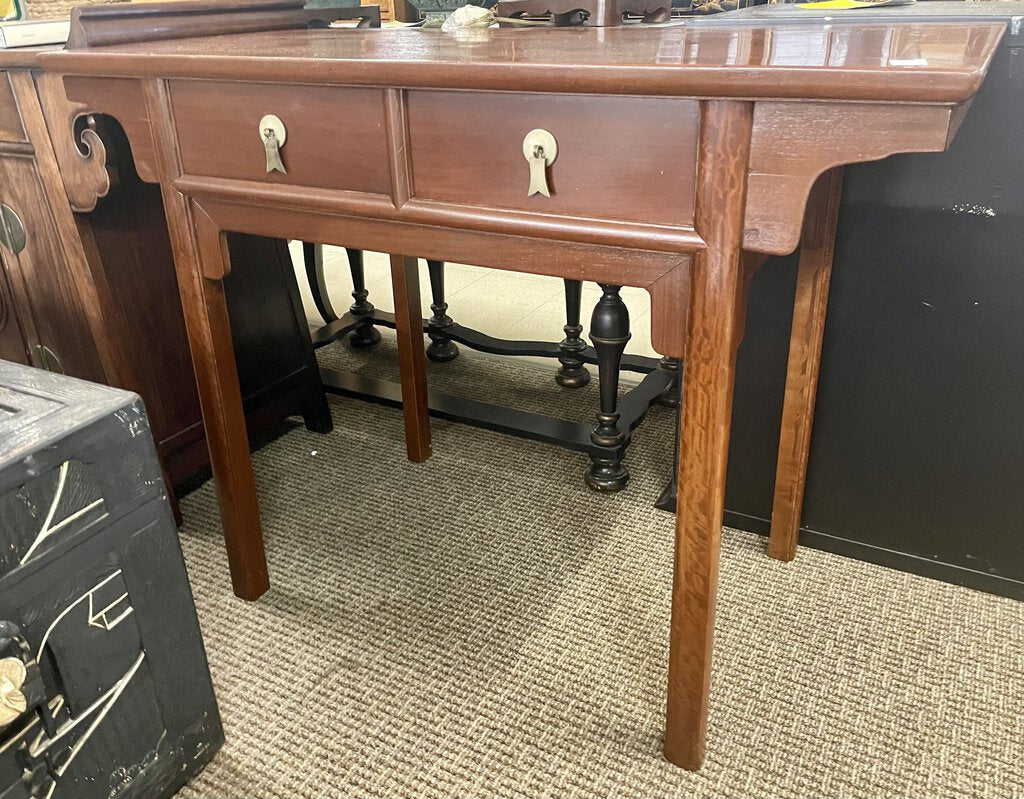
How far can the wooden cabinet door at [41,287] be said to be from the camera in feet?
4.34

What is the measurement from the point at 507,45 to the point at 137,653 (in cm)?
82

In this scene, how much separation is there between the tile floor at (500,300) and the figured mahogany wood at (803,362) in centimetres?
101

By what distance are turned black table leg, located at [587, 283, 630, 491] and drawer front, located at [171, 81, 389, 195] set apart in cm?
67

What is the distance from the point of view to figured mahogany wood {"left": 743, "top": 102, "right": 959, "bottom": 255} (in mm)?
658

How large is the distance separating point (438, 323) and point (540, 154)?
140cm

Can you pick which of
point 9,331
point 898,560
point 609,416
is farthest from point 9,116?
point 898,560

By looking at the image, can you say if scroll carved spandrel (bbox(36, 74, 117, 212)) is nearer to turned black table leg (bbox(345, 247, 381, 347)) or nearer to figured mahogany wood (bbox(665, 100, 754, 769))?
figured mahogany wood (bbox(665, 100, 754, 769))

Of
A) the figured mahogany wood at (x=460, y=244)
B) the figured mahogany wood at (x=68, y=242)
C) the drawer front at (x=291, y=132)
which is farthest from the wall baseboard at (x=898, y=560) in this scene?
the figured mahogany wood at (x=68, y=242)

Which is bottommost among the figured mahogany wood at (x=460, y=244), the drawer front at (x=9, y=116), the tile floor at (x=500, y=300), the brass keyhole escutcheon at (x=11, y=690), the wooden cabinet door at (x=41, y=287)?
the tile floor at (x=500, y=300)

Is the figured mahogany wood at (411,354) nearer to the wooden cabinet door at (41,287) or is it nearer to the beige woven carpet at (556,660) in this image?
the beige woven carpet at (556,660)

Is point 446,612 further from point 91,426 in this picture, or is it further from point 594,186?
point 594,186

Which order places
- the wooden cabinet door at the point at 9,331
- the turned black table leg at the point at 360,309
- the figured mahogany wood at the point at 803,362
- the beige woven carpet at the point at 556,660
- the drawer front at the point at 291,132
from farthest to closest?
the turned black table leg at the point at 360,309 < the wooden cabinet door at the point at 9,331 < the figured mahogany wood at the point at 803,362 < the beige woven carpet at the point at 556,660 < the drawer front at the point at 291,132

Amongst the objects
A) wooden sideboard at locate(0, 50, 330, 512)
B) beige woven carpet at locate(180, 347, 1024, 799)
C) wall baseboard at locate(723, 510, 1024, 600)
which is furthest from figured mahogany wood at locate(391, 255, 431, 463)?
wall baseboard at locate(723, 510, 1024, 600)

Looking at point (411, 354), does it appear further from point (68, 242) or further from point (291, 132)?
point (291, 132)
